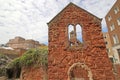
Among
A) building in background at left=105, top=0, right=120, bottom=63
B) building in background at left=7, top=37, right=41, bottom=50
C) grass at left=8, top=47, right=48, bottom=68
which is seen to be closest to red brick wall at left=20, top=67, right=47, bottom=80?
grass at left=8, top=47, right=48, bottom=68

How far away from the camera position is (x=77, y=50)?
11203mm

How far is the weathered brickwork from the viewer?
10.8m

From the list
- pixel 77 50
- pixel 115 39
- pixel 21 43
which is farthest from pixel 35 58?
pixel 21 43

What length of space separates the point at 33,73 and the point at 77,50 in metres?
5.98

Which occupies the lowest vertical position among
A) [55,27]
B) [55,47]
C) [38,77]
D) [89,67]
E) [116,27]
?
[38,77]

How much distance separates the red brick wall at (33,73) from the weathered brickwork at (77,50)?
9.95 ft

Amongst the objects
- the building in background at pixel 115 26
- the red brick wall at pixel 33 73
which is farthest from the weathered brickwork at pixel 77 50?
the building in background at pixel 115 26

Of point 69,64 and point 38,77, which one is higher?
point 69,64

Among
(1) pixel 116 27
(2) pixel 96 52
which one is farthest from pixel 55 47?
(1) pixel 116 27

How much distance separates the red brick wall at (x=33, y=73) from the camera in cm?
1365

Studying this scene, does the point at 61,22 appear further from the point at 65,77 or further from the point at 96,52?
the point at 65,77

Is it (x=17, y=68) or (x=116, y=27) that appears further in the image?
(x=116, y=27)

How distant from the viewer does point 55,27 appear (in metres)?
11.8

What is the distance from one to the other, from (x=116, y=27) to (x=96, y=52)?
19914 millimetres
